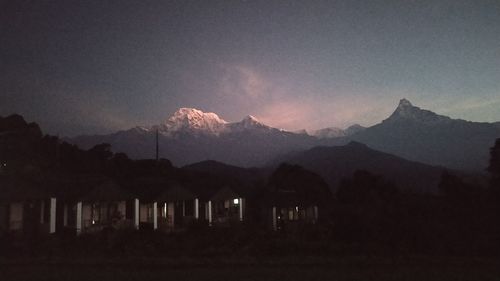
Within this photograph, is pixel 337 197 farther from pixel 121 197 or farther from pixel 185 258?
pixel 185 258

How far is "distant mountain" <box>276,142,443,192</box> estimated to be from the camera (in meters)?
119

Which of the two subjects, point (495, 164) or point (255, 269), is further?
point (495, 164)

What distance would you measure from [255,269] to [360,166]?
131499 mm

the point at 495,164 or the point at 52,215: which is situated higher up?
the point at 495,164

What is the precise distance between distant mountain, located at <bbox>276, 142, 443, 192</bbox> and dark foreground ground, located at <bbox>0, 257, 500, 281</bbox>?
9549 cm

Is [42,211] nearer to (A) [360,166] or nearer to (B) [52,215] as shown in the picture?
(B) [52,215]

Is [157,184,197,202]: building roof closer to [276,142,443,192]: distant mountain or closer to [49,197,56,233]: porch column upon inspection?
[49,197,56,233]: porch column

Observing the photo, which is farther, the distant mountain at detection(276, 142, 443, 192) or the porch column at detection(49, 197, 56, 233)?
the distant mountain at detection(276, 142, 443, 192)

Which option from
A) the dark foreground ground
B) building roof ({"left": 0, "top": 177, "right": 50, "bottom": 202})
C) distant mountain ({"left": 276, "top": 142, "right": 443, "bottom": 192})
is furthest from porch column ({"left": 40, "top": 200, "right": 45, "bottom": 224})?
distant mountain ({"left": 276, "top": 142, "right": 443, "bottom": 192})

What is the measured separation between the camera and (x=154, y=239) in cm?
2064

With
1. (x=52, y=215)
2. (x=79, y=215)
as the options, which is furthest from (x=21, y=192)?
(x=79, y=215)

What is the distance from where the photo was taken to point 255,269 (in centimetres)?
1456

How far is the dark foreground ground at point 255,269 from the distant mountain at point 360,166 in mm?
95491

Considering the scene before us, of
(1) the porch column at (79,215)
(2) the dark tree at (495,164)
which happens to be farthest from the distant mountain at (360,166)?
(1) the porch column at (79,215)
